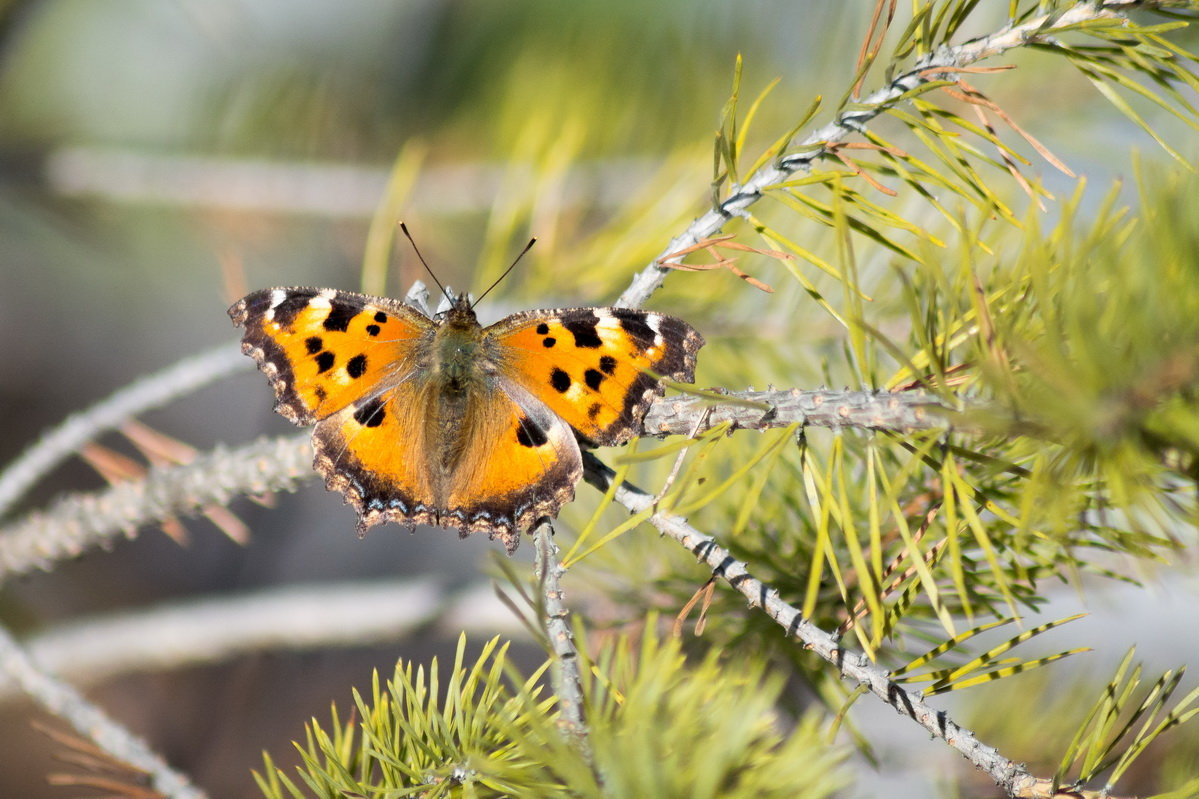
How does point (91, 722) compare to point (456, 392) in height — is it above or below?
below

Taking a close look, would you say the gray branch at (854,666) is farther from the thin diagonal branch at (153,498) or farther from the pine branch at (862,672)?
the thin diagonal branch at (153,498)

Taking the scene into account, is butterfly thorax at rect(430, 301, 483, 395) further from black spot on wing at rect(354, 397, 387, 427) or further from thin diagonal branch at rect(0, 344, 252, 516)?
thin diagonal branch at rect(0, 344, 252, 516)

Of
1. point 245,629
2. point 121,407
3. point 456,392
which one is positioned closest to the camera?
point 121,407

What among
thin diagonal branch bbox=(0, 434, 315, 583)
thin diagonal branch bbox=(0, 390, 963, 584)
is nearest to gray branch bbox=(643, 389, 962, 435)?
thin diagonal branch bbox=(0, 390, 963, 584)

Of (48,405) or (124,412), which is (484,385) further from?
(48,405)

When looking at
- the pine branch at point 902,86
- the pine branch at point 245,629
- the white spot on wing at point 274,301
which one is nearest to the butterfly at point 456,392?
the white spot on wing at point 274,301

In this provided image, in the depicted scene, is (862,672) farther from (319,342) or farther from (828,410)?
(319,342)

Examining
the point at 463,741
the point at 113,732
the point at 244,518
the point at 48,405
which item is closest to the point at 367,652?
the point at 244,518

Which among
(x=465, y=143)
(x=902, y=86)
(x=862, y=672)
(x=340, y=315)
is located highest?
(x=465, y=143)

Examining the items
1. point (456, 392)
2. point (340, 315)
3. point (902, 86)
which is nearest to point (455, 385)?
point (456, 392)
